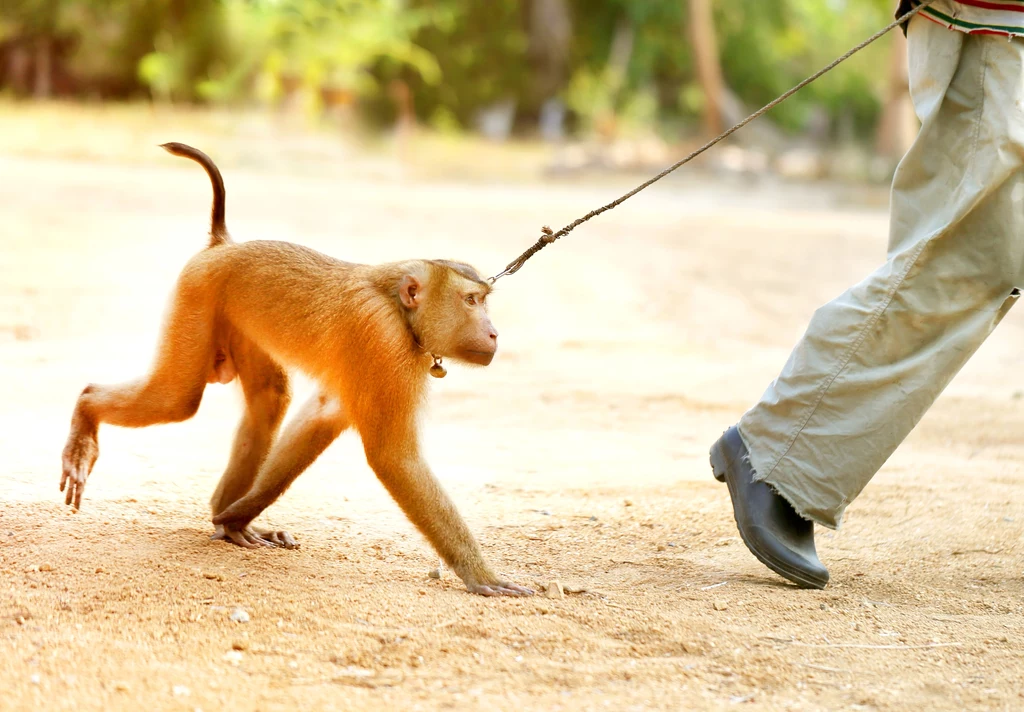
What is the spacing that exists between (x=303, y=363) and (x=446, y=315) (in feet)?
1.79

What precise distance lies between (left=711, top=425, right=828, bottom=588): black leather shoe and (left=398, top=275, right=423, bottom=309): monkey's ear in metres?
1.23

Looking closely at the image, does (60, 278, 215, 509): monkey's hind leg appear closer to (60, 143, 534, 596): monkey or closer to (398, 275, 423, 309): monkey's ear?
(60, 143, 534, 596): monkey

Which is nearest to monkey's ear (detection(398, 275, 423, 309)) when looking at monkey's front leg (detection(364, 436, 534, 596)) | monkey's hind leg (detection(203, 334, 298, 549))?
monkey's front leg (detection(364, 436, 534, 596))

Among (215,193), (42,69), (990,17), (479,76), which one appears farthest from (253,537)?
(479,76)

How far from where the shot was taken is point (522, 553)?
14.4 feet

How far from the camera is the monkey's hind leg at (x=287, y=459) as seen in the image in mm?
4199

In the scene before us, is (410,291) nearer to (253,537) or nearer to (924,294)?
(253,537)

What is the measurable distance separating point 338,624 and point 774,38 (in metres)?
30.1

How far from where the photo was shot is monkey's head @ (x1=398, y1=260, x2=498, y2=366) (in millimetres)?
3893

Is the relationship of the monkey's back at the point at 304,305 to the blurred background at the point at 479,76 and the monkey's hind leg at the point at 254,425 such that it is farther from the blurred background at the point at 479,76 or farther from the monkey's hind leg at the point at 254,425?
the blurred background at the point at 479,76

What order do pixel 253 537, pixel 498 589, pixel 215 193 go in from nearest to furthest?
pixel 498 589 → pixel 253 537 → pixel 215 193

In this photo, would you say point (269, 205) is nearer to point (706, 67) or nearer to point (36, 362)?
point (36, 362)

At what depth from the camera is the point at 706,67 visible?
81.7ft

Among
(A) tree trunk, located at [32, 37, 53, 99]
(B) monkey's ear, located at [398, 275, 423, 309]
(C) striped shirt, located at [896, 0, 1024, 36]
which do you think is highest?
(C) striped shirt, located at [896, 0, 1024, 36]
